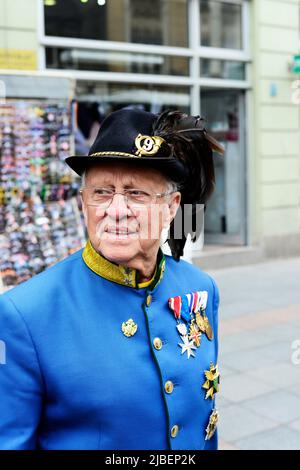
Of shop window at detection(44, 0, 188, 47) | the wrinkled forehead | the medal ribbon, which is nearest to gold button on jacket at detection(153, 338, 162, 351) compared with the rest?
the medal ribbon

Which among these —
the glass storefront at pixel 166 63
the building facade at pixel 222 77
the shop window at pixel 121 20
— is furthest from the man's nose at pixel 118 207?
the building facade at pixel 222 77

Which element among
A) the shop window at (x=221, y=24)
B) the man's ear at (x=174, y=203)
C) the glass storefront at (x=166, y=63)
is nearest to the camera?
the man's ear at (x=174, y=203)

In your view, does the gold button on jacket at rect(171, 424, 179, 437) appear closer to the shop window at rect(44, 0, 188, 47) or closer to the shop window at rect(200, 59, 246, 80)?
the shop window at rect(44, 0, 188, 47)

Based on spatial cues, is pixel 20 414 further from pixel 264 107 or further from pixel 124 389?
pixel 264 107

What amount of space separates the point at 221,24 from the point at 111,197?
29.5ft

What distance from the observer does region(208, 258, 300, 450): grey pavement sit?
13.4 ft

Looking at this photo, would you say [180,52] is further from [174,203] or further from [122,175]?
[122,175]

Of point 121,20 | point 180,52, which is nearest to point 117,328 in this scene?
point 121,20

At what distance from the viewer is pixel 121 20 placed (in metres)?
8.84

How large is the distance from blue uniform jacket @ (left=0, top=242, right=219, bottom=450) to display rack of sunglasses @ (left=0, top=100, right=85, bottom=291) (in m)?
3.51

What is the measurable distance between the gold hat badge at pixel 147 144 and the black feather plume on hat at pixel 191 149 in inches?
2.5

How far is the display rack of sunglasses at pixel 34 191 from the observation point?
524 centimetres

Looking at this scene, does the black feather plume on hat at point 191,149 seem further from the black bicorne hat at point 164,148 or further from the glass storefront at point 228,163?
the glass storefront at point 228,163

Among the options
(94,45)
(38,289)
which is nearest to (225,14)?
(94,45)
